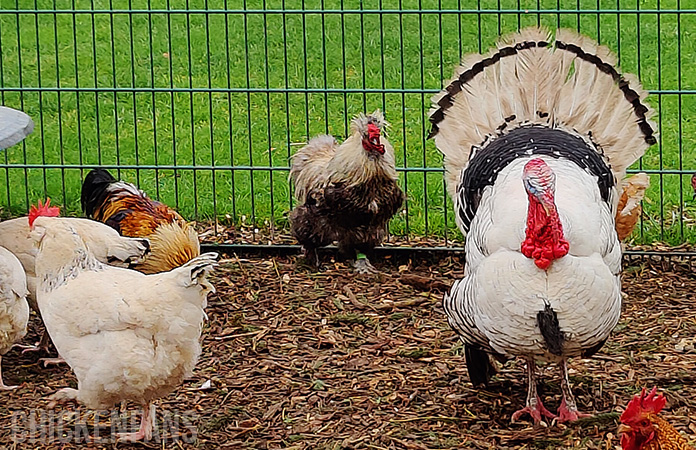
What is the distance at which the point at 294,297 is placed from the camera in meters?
7.00

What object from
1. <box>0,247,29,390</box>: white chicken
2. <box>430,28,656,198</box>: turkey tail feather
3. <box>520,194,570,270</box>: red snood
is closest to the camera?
<box>520,194,570,270</box>: red snood

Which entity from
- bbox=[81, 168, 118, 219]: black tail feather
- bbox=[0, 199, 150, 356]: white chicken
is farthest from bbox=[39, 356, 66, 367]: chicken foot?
bbox=[81, 168, 118, 219]: black tail feather

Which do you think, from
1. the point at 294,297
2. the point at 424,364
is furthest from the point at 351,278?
the point at 424,364

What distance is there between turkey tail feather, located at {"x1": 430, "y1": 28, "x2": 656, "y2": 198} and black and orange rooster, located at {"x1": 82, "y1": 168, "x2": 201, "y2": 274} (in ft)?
5.83

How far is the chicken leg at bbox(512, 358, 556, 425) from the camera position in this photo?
5.08 metres

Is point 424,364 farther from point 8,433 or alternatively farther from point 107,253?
point 8,433

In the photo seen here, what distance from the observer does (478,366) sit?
5410mm

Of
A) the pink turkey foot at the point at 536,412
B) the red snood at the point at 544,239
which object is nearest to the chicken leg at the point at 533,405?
the pink turkey foot at the point at 536,412

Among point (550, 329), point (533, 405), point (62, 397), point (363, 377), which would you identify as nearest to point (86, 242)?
point (62, 397)

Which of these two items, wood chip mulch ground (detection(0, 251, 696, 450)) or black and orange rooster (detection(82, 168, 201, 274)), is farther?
black and orange rooster (detection(82, 168, 201, 274))

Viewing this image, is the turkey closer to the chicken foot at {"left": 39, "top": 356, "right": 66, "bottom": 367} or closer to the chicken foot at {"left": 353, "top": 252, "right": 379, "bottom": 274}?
the chicken foot at {"left": 353, "top": 252, "right": 379, "bottom": 274}

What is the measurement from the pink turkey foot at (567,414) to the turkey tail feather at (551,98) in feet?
4.39

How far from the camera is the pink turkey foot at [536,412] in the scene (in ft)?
16.7

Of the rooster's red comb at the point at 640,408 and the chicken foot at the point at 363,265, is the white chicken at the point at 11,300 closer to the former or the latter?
the chicken foot at the point at 363,265
